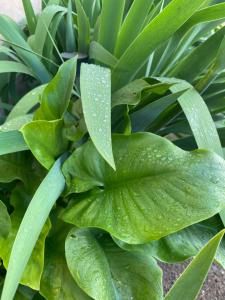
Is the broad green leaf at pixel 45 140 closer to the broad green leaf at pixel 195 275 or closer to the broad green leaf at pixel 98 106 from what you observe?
the broad green leaf at pixel 98 106

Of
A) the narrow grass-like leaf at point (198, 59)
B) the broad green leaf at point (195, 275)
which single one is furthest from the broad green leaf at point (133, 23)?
the broad green leaf at point (195, 275)

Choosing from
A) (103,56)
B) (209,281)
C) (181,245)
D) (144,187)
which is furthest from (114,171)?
(209,281)

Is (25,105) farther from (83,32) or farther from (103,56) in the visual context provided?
(83,32)

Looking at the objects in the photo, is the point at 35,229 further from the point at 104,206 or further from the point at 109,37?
the point at 109,37

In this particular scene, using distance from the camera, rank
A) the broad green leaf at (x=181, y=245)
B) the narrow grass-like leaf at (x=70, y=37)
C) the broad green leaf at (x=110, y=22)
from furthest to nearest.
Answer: the narrow grass-like leaf at (x=70, y=37) → the broad green leaf at (x=110, y=22) → the broad green leaf at (x=181, y=245)

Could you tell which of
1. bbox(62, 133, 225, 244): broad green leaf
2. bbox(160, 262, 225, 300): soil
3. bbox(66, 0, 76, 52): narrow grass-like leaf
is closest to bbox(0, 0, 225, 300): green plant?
bbox(62, 133, 225, 244): broad green leaf

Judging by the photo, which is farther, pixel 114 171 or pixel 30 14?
pixel 30 14
